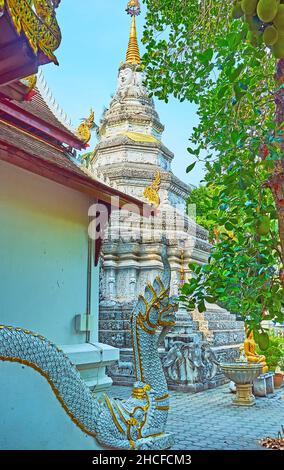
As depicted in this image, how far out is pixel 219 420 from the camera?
251 inches

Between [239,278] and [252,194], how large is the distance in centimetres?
62

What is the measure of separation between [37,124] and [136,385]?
3.98 m

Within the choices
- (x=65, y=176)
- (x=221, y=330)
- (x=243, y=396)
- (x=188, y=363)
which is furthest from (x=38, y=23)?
(x=221, y=330)

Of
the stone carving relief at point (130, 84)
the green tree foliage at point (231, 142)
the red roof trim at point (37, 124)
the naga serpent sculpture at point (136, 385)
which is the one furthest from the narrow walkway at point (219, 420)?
the stone carving relief at point (130, 84)

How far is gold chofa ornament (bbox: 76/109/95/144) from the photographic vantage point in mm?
7258

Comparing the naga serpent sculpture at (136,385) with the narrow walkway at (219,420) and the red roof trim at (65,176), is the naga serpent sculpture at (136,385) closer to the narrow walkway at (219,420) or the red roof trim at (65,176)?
the narrow walkway at (219,420)

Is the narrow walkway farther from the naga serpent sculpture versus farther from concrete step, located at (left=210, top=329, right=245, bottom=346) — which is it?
concrete step, located at (left=210, top=329, right=245, bottom=346)

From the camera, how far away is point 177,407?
7258mm

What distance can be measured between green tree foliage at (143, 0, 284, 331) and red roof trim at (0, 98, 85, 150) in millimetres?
1908

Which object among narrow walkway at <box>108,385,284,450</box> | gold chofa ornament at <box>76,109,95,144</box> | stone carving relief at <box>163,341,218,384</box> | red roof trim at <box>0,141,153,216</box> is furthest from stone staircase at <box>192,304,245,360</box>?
gold chofa ornament at <box>76,109,95,144</box>

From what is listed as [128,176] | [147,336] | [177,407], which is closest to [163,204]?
[128,176]

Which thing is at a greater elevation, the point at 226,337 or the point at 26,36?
the point at 26,36

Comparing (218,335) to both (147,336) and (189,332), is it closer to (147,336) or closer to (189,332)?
(189,332)

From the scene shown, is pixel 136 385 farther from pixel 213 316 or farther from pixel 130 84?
pixel 130 84
